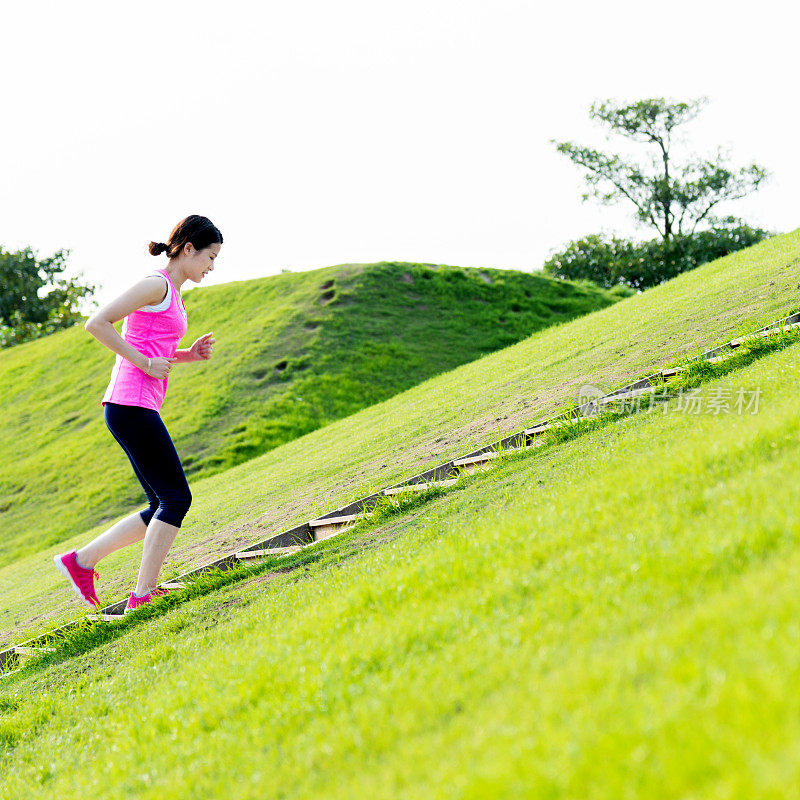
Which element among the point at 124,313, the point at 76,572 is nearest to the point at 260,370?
the point at 76,572

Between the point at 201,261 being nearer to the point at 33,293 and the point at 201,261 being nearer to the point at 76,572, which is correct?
the point at 76,572

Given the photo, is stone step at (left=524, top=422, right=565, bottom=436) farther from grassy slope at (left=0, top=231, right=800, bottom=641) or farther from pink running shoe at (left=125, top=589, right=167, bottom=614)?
pink running shoe at (left=125, top=589, right=167, bottom=614)

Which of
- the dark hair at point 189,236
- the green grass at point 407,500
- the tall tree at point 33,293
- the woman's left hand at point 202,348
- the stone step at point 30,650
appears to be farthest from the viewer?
the tall tree at point 33,293

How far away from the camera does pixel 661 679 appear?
257 cm

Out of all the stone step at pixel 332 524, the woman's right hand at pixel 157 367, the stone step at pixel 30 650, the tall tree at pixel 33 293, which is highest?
the tall tree at pixel 33 293

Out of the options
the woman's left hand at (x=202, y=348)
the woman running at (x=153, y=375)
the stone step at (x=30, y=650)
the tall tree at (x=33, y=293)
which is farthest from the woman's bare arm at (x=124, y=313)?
the tall tree at (x=33, y=293)

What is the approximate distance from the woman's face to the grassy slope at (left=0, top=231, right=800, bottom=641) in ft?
10.4

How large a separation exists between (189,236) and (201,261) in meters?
0.22

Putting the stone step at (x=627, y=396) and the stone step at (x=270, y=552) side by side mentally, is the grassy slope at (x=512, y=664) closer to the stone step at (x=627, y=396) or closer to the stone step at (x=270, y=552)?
the stone step at (x=270, y=552)

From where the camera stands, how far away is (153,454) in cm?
627

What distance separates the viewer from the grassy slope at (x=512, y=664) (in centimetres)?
236

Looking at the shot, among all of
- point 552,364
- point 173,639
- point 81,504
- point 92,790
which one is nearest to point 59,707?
point 173,639

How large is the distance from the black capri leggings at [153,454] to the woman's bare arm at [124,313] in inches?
16.2

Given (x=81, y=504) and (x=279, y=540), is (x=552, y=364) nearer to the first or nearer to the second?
(x=279, y=540)
